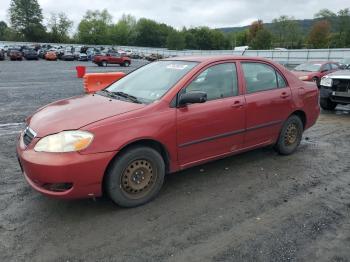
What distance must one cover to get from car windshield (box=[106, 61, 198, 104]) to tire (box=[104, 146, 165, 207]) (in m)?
0.68

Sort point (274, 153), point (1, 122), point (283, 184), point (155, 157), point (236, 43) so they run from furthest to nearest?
point (236, 43) → point (1, 122) → point (274, 153) → point (283, 184) → point (155, 157)

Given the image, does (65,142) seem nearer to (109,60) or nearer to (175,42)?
(109,60)

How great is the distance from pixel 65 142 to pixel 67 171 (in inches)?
11.6

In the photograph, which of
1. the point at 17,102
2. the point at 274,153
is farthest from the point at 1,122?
the point at 274,153

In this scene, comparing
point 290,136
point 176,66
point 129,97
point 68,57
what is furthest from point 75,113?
point 68,57

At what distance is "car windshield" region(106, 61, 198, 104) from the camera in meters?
4.40

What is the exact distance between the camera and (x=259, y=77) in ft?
17.5

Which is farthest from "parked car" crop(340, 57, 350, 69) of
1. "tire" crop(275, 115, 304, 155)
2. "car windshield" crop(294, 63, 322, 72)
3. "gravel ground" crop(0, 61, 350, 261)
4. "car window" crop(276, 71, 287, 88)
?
"gravel ground" crop(0, 61, 350, 261)

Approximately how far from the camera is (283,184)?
15.4 feet

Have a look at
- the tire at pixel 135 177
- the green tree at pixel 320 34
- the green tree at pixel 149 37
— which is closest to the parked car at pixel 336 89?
the tire at pixel 135 177

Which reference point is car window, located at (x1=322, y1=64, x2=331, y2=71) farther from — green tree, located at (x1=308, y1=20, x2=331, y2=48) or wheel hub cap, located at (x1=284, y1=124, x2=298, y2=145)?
green tree, located at (x1=308, y1=20, x2=331, y2=48)

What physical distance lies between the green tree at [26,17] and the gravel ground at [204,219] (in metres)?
109

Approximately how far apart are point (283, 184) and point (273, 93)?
1.43 meters

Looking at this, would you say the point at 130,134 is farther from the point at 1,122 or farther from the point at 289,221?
the point at 1,122
